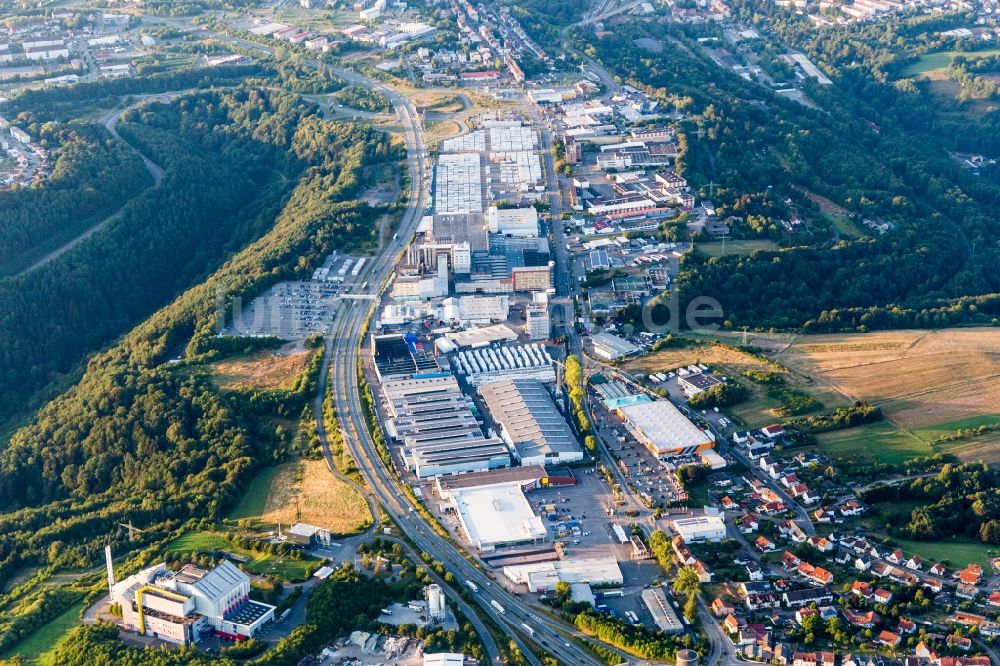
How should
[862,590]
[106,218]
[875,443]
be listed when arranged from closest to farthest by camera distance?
[862,590]
[875,443]
[106,218]

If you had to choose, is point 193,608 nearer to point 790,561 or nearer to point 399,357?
point 790,561

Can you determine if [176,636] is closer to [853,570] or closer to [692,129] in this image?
[853,570]

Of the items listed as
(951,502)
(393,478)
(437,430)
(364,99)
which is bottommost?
(951,502)

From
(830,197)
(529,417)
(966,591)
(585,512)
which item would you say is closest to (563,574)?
(585,512)

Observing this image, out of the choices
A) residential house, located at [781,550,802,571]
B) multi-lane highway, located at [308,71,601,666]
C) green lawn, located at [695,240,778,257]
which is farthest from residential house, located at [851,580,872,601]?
green lawn, located at [695,240,778,257]

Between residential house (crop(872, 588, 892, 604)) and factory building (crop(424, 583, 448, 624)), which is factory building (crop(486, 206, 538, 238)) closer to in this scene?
factory building (crop(424, 583, 448, 624))

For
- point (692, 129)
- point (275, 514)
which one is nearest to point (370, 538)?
point (275, 514)

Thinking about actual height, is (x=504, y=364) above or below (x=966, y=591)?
above

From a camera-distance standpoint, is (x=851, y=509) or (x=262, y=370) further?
(x=262, y=370)
